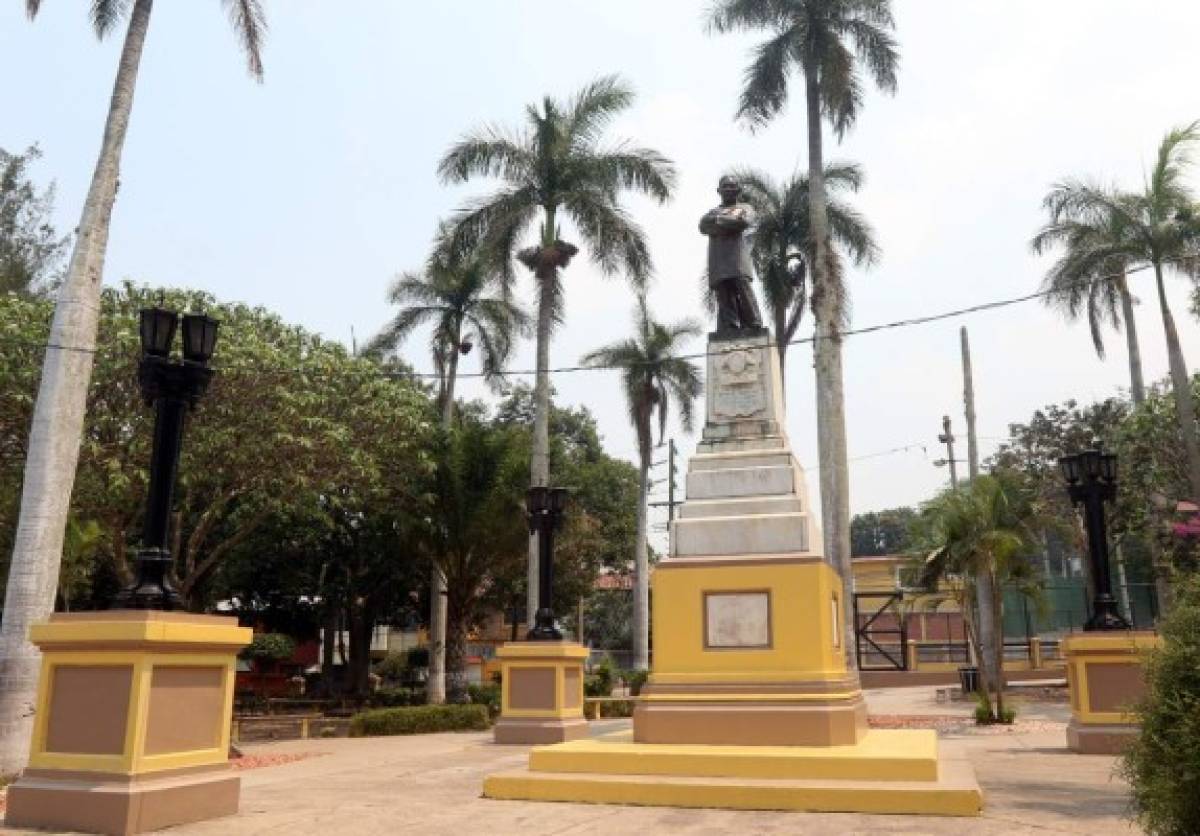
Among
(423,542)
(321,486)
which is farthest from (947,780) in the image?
(423,542)

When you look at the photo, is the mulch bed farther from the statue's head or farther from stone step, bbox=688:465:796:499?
the statue's head

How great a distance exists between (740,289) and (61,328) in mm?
9401

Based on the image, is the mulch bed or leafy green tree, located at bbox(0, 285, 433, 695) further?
the mulch bed

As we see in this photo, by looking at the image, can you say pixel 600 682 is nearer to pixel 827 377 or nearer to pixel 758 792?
pixel 827 377

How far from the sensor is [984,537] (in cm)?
2017

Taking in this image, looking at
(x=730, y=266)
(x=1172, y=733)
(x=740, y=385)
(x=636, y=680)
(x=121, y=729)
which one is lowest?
(x=636, y=680)

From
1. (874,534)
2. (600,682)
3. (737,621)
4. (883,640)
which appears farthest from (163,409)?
(874,534)

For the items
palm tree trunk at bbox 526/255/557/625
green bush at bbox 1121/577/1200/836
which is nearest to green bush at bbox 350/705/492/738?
palm tree trunk at bbox 526/255/557/625

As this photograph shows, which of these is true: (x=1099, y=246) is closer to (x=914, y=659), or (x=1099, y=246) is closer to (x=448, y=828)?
(x=914, y=659)

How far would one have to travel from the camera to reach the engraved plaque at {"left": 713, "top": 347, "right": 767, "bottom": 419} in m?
12.8

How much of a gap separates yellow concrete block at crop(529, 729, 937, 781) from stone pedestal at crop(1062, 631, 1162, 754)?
17.1 feet

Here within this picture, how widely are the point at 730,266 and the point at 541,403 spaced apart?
10499 mm

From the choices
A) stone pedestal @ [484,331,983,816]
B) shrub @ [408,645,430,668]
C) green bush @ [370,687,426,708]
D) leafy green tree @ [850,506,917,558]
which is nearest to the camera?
stone pedestal @ [484,331,983,816]

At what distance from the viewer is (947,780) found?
912 cm
